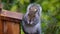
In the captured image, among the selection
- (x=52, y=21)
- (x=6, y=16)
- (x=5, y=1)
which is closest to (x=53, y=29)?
(x=52, y=21)

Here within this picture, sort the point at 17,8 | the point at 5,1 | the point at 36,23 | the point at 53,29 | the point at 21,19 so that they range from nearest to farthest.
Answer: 1. the point at 36,23
2. the point at 21,19
3. the point at 53,29
4. the point at 17,8
5. the point at 5,1

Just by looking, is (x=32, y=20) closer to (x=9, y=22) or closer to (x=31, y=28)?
(x=31, y=28)

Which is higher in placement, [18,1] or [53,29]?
[18,1]

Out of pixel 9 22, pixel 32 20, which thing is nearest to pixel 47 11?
pixel 9 22

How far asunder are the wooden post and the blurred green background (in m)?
0.83

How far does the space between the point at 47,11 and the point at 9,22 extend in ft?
4.26

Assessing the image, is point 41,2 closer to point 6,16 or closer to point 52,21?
point 52,21

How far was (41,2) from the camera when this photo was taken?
12.1 feet

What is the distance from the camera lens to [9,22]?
2.27m

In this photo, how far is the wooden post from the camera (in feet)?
7.30

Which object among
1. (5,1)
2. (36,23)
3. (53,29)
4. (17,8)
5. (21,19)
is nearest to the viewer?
(36,23)

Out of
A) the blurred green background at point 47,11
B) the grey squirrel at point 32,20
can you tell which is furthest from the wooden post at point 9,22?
the blurred green background at point 47,11

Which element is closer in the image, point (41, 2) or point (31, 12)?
point (31, 12)

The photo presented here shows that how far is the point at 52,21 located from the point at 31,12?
3.67 feet
